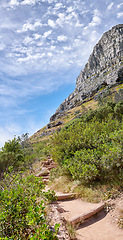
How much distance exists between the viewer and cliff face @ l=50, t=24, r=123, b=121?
12225cm

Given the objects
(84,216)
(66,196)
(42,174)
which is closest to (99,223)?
(84,216)

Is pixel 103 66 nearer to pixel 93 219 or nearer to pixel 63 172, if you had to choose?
pixel 63 172

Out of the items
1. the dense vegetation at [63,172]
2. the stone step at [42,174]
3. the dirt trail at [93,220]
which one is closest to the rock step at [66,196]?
the dirt trail at [93,220]

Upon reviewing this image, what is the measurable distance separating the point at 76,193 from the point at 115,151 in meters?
3.19

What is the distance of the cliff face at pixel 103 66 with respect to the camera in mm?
122250

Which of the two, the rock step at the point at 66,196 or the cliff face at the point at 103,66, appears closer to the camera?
the rock step at the point at 66,196

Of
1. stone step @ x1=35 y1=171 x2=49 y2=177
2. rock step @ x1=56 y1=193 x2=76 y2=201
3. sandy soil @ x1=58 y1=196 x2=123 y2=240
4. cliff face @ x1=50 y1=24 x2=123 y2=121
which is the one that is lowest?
sandy soil @ x1=58 y1=196 x2=123 y2=240

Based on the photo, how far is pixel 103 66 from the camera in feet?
493

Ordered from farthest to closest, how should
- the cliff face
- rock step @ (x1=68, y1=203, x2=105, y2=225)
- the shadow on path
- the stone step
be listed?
the cliff face < the stone step < the shadow on path < rock step @ (x1=68, y1=203, x2=105, y2=225)

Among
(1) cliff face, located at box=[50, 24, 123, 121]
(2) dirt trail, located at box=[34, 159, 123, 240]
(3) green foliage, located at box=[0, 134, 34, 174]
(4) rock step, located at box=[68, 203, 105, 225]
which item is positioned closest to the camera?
(2) dirt trail, located at box=[34, 159, 123, 240]

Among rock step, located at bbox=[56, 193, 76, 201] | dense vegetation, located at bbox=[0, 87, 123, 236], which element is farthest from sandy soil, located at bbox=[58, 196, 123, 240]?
dense vegetation, located at bbox=[0, 87, 123, 236]

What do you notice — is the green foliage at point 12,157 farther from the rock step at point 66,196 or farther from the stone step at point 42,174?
the rock step at point 66,196

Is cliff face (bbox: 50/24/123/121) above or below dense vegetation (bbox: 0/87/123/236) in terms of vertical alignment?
above

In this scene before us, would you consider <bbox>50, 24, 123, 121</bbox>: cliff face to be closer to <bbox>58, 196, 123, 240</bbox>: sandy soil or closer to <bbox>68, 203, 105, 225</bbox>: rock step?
<bbox>58, 196, 123, 240</bbox>: sandy soil
